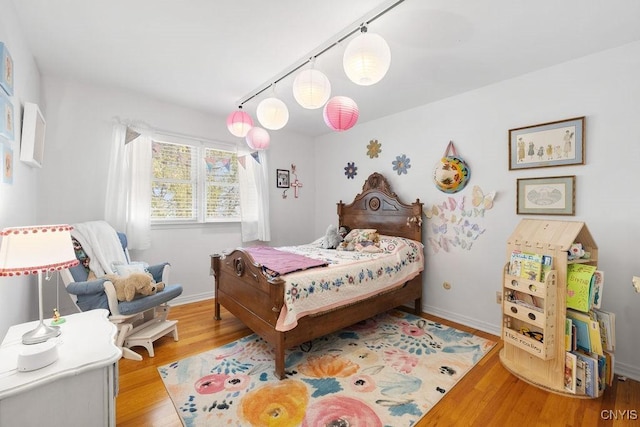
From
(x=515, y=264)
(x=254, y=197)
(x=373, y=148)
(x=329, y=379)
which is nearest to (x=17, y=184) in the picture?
(x=254, y=197)

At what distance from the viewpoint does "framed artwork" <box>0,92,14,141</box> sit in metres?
1.50

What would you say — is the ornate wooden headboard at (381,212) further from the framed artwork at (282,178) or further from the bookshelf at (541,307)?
the bookshelf at (541,307)

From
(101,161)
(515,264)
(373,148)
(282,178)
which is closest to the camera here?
(515,264)

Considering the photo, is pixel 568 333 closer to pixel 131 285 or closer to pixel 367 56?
pixel 367 56

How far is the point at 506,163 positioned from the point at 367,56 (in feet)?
6.86

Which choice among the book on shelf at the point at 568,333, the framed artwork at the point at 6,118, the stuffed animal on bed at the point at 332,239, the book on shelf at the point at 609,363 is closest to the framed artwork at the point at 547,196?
the book on shelf at the point at 568,333

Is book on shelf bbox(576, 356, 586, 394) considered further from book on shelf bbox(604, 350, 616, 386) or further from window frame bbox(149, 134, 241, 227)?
window frame bbox(149, 134, 241, 227)

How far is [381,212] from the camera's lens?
3.76 metres

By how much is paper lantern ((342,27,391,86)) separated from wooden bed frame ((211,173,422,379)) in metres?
1.51

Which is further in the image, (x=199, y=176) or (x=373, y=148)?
(x=373, y=148)

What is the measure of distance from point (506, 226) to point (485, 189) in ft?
1.40

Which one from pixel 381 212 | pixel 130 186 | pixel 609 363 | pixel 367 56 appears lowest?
pixel 609 363

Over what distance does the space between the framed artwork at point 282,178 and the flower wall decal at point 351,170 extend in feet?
3.25

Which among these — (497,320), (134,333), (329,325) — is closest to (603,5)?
(497,320)
